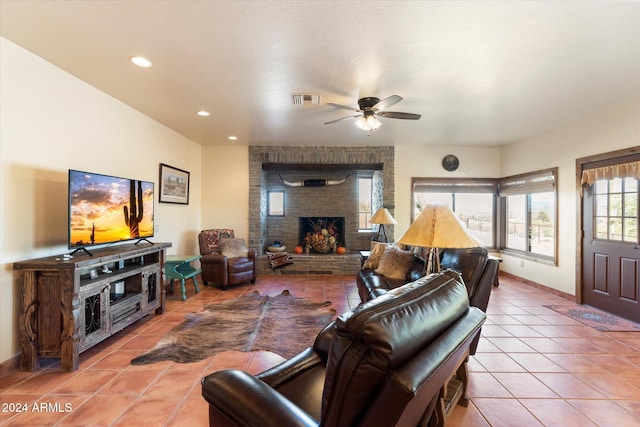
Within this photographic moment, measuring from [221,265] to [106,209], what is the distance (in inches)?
81.7

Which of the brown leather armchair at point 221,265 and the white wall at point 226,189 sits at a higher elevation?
the white wall at point 226,189

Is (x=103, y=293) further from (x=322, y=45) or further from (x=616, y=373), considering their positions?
(x=616, y=373)

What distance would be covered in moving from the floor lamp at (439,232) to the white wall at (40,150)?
121 inches

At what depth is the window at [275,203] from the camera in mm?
6629

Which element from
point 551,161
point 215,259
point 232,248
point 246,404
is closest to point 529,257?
point 551,161

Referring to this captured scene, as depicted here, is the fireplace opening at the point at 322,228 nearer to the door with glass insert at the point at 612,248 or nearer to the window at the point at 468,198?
the window at the point at 468,198

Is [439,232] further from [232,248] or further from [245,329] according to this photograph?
[232,248]

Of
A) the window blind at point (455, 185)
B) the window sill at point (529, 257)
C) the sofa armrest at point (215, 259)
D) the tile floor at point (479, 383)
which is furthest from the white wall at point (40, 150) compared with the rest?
the window sill at point (529, 257)

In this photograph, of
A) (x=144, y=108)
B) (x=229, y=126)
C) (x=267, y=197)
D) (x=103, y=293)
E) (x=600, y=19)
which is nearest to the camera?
(x=600, y=19)

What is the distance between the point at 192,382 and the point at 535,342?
123 inches

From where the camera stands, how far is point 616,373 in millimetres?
2340

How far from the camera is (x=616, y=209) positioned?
3703 millimetres

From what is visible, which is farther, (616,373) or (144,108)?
(144,108)

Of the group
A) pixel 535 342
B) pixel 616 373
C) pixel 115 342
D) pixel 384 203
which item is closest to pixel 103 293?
pixel 115 342
